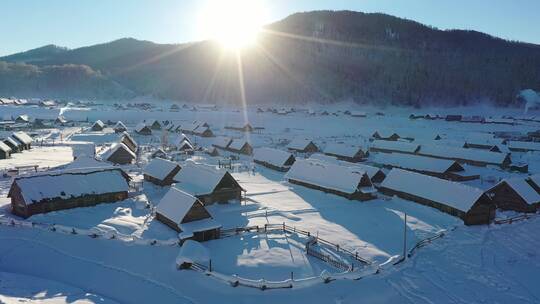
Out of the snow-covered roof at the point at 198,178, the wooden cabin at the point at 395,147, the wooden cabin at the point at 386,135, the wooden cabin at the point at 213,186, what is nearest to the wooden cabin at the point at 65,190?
the snow-covered roof at the point at 198,178

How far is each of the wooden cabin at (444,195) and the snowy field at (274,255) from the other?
0.78 metres

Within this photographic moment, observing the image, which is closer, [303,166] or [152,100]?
[303,166]

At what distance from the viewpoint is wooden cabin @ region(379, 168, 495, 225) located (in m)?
27.1

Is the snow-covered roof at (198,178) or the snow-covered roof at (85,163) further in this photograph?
the snow-covered roof at (85,163)

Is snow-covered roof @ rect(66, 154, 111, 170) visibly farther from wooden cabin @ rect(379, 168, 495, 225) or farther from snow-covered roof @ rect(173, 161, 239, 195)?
wooden cabin @ rect(379, 168, 495, 225)

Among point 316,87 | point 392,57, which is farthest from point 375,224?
point 392,57

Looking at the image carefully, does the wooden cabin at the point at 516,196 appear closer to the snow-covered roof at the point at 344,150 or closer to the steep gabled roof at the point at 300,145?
the snow-covered roof at the point at 344,150

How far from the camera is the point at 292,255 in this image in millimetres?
20703

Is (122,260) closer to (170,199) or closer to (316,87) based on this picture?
(170,199)

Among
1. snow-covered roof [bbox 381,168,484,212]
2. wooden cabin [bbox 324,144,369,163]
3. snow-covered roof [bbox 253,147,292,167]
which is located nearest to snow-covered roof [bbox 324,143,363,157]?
wooden cabin [bbox 324,144,369,163]

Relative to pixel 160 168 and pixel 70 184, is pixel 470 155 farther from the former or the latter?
pixel 70 184

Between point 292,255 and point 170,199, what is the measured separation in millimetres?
9099

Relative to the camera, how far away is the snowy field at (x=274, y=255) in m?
17.1

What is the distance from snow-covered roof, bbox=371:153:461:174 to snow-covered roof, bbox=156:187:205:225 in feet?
92.2
